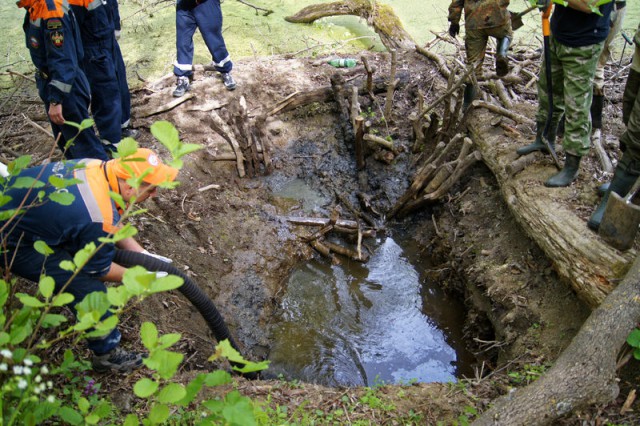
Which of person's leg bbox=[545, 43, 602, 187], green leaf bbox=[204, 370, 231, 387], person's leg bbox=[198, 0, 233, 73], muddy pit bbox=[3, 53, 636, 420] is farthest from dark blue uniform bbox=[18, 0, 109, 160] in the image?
person's leg bbox=[545, 43, 602, 187]

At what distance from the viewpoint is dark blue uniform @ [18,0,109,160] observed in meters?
3.29

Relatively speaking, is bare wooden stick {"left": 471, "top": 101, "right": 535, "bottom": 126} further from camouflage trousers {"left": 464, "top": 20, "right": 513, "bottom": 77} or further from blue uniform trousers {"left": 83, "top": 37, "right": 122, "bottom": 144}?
blue uniform trousers {"left": 83, "top": 37, "right": 122, "bottom": 144}

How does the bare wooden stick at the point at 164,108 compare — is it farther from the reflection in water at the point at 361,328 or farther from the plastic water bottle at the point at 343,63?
the reflection in water at the point at 361,328

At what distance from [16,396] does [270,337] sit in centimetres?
259

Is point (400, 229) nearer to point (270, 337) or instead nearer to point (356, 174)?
point (356, 174)

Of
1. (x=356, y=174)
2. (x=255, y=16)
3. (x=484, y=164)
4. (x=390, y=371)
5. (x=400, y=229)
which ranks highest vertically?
A: (x=255, y=16)

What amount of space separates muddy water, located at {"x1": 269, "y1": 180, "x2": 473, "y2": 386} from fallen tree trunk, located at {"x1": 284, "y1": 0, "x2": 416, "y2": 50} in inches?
131

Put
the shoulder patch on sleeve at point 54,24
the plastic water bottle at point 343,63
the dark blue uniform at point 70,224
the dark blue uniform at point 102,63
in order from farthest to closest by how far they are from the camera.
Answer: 1. the plastic water bottle at point 343,63
2. the dark blue uniform at point 102,63
3. the shoulder patch on sleeve at point 54,24
4. the dark blue uniform at point 70,224

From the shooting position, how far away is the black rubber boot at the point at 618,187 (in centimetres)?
296

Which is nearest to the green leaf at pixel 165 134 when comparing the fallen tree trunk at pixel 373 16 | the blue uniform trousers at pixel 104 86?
the blue uniform trousers at pixel 104 86

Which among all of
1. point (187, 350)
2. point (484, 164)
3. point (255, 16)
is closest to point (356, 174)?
point (484, 164)

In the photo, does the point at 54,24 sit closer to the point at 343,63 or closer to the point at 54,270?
the point at 54,270

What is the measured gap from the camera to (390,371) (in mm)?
3701

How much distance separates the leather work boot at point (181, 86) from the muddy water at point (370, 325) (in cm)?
246
